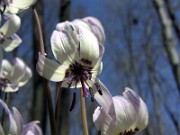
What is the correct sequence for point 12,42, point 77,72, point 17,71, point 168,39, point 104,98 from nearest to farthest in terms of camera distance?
1. point 104,98
2. point 77,72
3. point 12,42
4. point 17,71
5. point 168,39

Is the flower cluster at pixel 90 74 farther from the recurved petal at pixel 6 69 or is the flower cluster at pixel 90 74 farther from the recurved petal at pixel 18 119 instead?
the recurved petal at pixel 6 69

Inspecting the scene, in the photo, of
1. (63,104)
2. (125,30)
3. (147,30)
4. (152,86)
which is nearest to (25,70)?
(63,104)

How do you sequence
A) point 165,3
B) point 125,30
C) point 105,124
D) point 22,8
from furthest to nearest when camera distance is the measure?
point 125,30 < point 165,3 < point 22,8 < point 105,124

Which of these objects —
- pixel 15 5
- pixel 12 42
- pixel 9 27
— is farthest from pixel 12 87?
pixel 15 5

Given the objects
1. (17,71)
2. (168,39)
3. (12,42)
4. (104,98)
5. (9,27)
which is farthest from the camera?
(168,39)

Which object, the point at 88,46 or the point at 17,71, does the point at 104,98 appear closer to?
the point at 88,46

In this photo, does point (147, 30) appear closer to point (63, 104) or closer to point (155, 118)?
point (155, 118)
